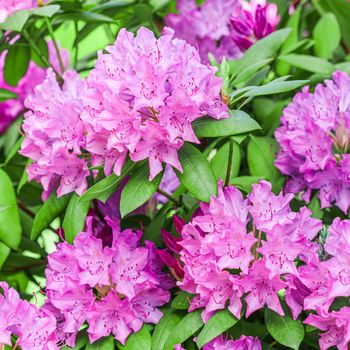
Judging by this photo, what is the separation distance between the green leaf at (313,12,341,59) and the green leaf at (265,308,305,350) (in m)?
0.65

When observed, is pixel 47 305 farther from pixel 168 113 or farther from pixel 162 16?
pixel 162 16

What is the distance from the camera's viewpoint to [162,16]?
1.88 metres

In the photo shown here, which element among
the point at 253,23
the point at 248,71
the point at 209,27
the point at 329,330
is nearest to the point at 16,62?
the point at 209,27

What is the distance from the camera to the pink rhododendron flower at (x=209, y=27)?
1.73 metres

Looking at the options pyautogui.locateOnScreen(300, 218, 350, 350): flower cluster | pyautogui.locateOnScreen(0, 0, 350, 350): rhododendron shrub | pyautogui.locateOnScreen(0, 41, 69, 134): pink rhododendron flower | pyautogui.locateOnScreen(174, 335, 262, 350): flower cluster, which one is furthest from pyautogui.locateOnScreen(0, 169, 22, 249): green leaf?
pyautogui.locateOnScreen(0, 41, 69, 134): pink rhododendron flower

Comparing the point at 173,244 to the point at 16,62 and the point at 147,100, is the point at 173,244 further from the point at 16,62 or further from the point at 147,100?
the point at 16,62

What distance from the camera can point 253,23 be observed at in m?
1.60

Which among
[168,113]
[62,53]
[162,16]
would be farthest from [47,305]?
[62,53]

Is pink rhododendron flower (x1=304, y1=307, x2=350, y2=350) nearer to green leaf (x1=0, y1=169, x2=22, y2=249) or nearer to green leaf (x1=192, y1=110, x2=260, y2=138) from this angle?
green leaf (x1=192, y1=110, x2=260, y2=138)

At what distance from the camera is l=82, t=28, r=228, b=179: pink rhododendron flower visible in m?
A: 1.14

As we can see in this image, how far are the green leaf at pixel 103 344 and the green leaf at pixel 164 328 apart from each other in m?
0.06

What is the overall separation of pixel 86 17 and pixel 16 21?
0.50ft

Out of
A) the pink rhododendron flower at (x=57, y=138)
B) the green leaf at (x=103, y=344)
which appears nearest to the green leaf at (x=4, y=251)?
the pink rhododendron flower at (x=57, y=138)

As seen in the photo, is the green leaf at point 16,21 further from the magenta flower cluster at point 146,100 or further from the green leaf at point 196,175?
the green leaf at point 196,175
